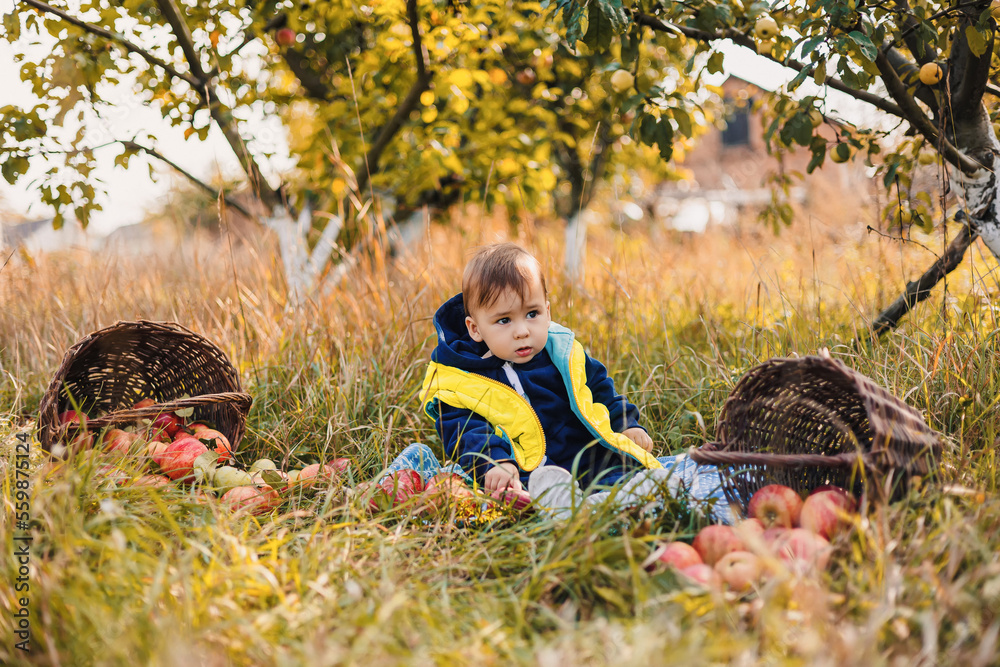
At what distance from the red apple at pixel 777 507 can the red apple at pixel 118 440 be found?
5.73 ft

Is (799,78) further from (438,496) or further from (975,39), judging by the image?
(438,496)

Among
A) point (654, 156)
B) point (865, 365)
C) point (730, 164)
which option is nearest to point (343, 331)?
point (865, 365)

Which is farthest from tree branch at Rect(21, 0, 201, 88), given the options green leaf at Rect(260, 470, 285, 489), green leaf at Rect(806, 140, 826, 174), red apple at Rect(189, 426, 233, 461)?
green leaf at Rect(806, 140, 826, 174)

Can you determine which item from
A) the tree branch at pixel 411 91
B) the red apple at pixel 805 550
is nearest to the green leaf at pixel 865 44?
the red apple at pixel 805 550

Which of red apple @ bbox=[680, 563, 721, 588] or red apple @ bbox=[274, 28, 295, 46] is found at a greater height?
red apple @ bbox=[274, 28, 295, 46]

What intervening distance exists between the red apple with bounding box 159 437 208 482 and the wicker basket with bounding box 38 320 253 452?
120 millimetres

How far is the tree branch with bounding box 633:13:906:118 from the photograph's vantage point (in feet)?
8.14

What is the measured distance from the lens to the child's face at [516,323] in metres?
2.08

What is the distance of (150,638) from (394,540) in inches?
22.0

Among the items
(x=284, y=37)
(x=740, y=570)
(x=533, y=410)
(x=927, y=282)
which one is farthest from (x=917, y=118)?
(x=284, y=37)

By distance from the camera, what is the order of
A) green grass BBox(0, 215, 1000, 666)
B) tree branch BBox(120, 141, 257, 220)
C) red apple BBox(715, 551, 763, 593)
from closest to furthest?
green grass BBox(0, 215, 1000, 666) → red apple BBox(715, 551, 763, 593) → tree branch BBox(120, 141, 257, 220)

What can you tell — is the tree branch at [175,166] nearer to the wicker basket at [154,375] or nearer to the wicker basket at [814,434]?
the wicker basket at [154,375]

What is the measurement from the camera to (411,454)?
88.9 inches

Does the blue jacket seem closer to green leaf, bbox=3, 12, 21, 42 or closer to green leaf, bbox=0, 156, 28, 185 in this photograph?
green leaf, bbox=0, 156, 28, 185
